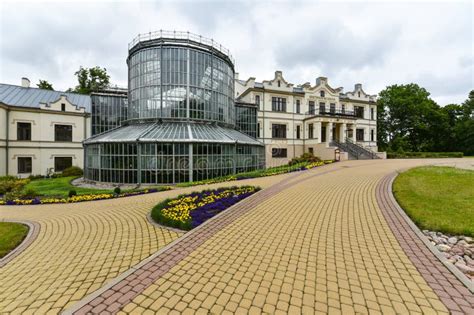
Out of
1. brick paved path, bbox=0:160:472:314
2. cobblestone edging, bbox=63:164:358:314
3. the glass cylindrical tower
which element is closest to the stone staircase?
the glass cylindrical tower

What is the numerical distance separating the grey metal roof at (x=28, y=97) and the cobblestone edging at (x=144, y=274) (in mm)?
32820

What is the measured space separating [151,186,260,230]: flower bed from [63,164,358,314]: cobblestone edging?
52 centimetres

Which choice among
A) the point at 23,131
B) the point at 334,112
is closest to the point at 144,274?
the point at 23,131

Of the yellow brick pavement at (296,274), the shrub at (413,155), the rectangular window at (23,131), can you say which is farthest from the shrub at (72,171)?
the shrub at (413,155)

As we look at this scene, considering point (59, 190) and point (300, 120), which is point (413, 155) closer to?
point (300, 120)

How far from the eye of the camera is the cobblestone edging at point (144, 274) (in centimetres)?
322

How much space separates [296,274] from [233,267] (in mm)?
1239

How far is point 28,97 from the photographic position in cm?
2738

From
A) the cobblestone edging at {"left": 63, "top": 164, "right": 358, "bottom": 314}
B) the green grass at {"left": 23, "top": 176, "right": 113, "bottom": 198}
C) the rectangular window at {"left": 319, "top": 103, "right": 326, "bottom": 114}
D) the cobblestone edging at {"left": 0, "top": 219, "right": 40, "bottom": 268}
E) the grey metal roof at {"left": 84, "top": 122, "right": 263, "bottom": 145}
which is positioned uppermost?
the rectangular window at {"left": 319, "top": 103, "right": 326, "bottom": 114}

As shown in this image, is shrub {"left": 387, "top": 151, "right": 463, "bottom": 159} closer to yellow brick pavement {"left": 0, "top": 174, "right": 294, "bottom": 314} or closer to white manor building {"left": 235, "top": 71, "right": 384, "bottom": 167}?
white manor building {"left": 235, "top": 71, "right": 384, "bottom": 167}

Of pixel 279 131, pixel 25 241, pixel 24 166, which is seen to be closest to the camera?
pixel 25 241

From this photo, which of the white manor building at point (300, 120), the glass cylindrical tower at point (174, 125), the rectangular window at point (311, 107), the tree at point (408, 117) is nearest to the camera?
the glass cylindrical tower at point (174, 125)

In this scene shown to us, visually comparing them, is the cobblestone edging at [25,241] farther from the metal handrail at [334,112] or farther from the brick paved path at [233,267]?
the metal handrail at [334,112]

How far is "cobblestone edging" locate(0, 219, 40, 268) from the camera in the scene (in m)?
5.23
